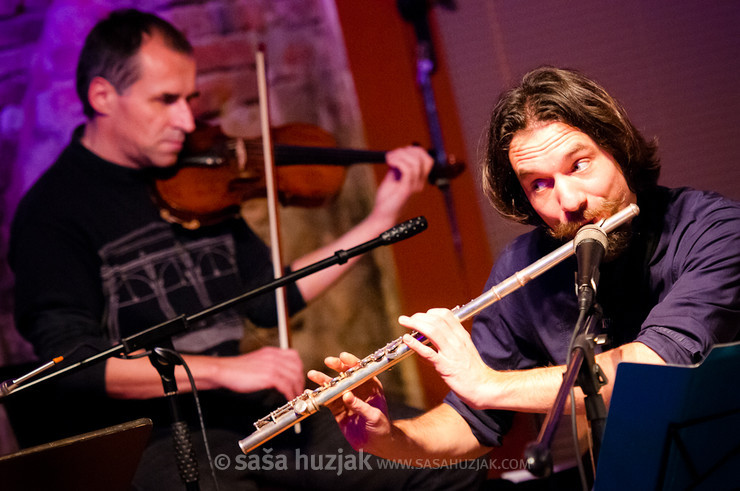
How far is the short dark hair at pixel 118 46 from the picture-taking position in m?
3.24

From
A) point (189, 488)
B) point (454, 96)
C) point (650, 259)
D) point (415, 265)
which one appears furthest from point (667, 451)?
point (454, 96)

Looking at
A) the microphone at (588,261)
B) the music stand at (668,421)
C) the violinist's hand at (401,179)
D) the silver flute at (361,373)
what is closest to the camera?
the music stand at (668,421)

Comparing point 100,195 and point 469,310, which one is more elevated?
point 100,195

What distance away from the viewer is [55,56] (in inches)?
131

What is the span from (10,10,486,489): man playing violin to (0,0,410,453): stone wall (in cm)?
9

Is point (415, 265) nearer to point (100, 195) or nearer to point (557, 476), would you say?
point (557, 476)

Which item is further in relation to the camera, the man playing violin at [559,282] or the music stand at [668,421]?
the man playing violin at [559,282]

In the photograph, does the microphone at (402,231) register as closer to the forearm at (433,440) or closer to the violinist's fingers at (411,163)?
the forearm at (433,440)

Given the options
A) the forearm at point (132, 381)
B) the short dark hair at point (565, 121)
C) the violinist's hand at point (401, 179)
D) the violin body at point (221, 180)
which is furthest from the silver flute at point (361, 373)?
the violinist's hand at point (401, 179)

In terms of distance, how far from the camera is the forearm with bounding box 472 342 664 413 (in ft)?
5.25

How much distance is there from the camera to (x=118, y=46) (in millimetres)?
3260

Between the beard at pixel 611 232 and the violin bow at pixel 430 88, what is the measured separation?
1.43m

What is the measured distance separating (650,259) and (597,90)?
54 cm

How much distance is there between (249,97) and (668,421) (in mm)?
2624
